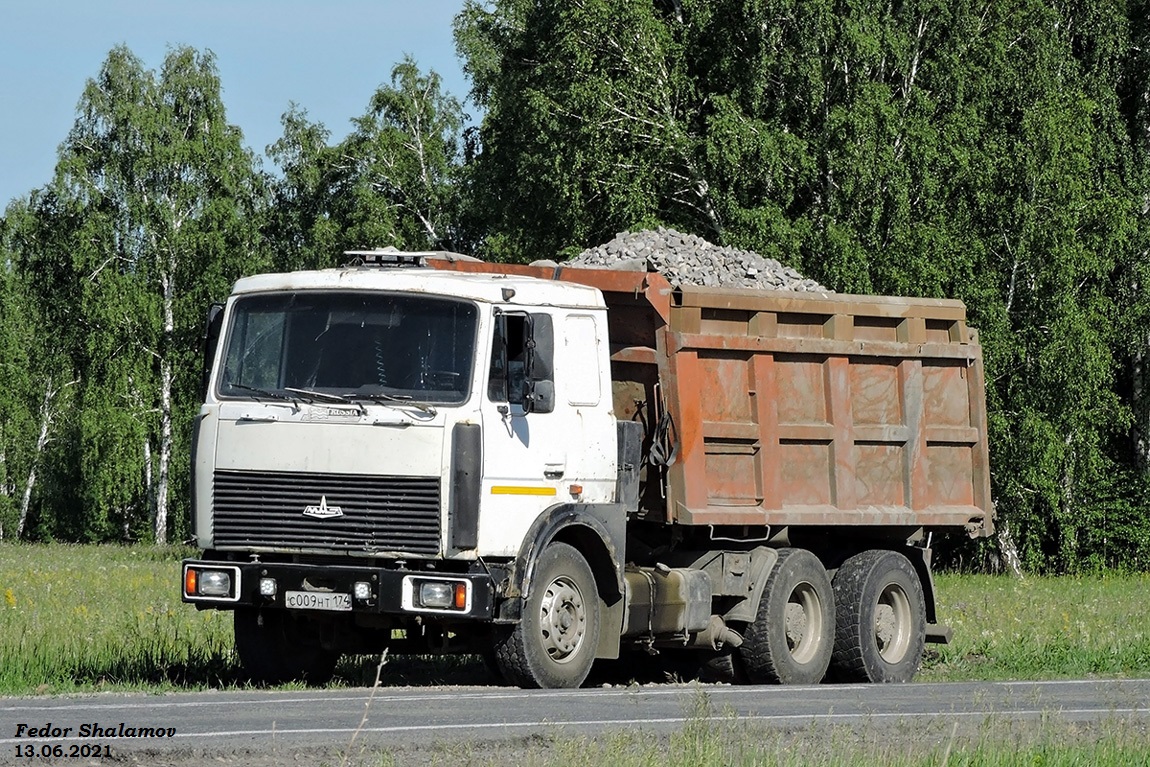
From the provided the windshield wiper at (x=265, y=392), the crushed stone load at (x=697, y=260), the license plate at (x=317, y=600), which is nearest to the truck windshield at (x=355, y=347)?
the windshield wiper at (x=265, y=392)

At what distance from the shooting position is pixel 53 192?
50.7 metres

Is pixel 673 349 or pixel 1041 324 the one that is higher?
pixel 1041 324

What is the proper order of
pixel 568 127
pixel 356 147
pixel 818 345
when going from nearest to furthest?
pixel 818 345 → pixel 568 127 → pixel 356 147

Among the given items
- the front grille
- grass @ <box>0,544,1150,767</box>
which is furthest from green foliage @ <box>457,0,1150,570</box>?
the front grille

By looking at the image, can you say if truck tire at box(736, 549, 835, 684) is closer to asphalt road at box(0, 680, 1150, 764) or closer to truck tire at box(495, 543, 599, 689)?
asphalt road at box(0, 680, 1150, 764)

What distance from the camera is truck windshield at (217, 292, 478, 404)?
11555 mm

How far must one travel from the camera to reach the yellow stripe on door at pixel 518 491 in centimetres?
1150

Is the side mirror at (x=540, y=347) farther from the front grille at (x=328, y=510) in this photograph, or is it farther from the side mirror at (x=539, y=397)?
the front grille at (x=328, y=510)

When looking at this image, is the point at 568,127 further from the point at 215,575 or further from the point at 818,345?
the point at 215,575

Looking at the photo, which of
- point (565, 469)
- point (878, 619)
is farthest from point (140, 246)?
point (565, 469)

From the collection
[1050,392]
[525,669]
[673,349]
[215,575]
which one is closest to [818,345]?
[673,349]

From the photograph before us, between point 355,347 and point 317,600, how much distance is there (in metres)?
1.71

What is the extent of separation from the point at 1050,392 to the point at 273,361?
23.6 metres

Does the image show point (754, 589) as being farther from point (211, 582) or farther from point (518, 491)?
point (211, 582)
